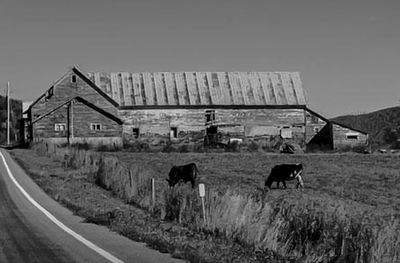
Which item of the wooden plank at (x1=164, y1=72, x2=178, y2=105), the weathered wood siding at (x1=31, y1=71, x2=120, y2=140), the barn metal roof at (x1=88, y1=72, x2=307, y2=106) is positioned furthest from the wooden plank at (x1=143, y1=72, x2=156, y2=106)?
the weathered wood siding at (x1=31, y1=71, x2=120, y2=140)

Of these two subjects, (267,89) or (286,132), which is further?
(267,89)

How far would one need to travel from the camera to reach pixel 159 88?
78.1m

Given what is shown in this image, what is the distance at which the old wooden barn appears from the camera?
73.2 meters

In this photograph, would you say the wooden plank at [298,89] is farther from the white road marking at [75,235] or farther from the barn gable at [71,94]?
the white road marking at [75,235]

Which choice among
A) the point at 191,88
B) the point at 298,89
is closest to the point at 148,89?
the point at 191,88

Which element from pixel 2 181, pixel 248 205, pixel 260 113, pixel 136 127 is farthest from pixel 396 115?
→ pixel 248 205

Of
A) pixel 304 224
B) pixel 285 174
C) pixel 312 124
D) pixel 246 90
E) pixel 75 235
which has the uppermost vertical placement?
pixel 246 90

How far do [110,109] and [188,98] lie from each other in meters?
9.09

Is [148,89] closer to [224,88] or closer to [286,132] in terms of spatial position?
[224,88]

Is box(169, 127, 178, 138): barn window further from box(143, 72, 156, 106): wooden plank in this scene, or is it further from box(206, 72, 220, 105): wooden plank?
box(206, 72, 220, 105): wooden plank

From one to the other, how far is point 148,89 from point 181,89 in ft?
12.1

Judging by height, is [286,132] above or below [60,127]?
below

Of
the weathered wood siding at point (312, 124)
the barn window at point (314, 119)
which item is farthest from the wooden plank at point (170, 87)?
the barn window at point (314, 119)

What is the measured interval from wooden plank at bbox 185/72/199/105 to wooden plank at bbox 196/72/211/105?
1.81 ft
